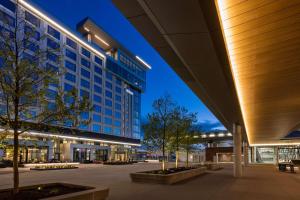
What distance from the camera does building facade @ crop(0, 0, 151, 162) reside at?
5478 cm

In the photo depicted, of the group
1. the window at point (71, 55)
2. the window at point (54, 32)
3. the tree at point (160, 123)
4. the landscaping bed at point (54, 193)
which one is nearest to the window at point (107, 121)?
the window at point (71, 55)

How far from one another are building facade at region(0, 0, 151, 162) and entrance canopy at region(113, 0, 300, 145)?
125 ft

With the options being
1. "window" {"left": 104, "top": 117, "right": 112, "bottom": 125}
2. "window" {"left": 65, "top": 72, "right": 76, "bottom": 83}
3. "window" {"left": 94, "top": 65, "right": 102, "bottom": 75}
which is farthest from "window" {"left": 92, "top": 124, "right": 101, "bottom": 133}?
"window" {"left": 94, "top": 65, "right": 102, "bottom": 75}

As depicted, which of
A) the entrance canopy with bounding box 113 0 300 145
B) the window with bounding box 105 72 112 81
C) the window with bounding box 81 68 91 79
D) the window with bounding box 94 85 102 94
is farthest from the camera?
the window with bounding box 105 72 112 81

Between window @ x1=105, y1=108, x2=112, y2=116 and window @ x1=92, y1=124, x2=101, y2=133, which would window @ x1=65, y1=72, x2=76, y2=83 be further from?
window @ x1=105, y1=108, x2=112, y2=116

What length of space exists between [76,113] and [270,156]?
239 feet

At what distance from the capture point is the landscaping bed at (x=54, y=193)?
8633 mm

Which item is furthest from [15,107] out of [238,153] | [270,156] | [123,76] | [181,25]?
[123,76]

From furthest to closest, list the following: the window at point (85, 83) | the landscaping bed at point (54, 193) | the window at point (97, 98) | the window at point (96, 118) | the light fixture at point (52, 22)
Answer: the window at point (97, 98), the window at point (96, 118), the window at point (85, 83), the light fixture at point (52, 22), the landscaping bed at point (54, 193)

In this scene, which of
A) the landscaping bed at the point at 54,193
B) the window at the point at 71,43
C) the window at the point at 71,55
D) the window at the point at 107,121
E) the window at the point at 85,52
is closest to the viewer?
the landscaping bed at the point at 54,193

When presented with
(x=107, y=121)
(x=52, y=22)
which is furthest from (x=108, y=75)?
(x=52, y=22)

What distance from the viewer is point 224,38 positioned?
7391mm

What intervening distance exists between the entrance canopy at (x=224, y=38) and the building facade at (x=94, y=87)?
38.0 meters

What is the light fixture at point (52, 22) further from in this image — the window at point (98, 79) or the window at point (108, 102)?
the window at point (108, 102)
